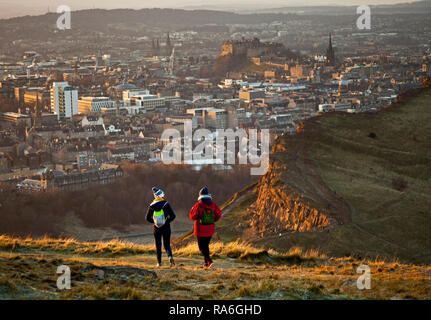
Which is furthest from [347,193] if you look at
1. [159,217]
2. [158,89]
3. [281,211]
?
[158,89]

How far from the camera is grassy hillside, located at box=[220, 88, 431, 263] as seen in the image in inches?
624

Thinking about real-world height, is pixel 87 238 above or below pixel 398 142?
below

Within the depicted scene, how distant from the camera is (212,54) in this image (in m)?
149

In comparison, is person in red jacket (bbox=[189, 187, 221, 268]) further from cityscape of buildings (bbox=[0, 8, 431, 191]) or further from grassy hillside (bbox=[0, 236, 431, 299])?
cityscape of buildings (bbox=[0, 8, 431, 191])

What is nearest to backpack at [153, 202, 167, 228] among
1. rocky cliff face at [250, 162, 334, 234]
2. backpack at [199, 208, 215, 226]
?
backpack at [199, 208, 215, 226]

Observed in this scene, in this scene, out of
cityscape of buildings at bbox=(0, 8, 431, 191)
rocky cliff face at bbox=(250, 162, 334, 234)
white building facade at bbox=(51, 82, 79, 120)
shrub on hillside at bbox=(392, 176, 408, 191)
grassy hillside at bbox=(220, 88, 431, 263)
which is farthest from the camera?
white building facade at bbox=(51, 82, 79, 120)

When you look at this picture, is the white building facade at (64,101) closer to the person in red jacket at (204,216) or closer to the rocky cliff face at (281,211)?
the rocky cliff face at (281,211)

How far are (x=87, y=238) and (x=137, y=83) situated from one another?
68770mm

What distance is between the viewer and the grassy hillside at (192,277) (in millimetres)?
7246

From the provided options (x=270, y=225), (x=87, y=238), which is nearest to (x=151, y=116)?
(x=87, y=238)

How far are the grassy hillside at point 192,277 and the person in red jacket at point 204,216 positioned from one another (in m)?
0.33

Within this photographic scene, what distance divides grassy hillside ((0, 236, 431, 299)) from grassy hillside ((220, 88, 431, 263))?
4.32 metres

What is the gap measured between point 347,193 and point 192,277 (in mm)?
10399
